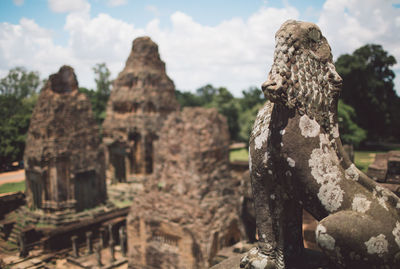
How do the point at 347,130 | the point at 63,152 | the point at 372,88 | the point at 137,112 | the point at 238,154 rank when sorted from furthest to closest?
the point at 238,154, the point at 137,112, the point at 372,88, the point at 347,130, the point at 63,152

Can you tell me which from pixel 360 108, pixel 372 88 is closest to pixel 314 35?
pixel 372 88

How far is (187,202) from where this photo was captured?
1091 centimetres

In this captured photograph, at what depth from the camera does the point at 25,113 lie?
108ft

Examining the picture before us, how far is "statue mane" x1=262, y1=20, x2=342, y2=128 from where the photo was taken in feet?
9.34

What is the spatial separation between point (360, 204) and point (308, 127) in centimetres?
74

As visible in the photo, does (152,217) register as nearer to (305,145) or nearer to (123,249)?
(123,249)

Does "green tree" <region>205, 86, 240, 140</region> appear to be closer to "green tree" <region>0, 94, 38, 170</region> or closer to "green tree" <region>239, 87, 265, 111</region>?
"green tree" <region>239, 87, 265, 111</region>

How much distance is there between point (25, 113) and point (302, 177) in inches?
1374

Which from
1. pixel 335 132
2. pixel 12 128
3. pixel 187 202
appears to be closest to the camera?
pixel 335 132

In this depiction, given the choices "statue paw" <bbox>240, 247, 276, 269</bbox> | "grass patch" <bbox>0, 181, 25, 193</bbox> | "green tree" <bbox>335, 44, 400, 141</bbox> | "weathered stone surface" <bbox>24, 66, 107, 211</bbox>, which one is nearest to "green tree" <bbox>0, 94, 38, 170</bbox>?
"grass patch" <bbox>0, 181, 25, 193</bbox>

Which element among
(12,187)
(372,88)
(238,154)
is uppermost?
(372,88)

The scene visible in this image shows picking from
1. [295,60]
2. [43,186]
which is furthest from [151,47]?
[295,60]

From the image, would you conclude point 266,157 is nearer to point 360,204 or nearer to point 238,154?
point 360,204

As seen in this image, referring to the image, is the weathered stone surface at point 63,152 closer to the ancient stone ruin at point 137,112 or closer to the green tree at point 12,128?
the ancient stone ruin at point 137,112
